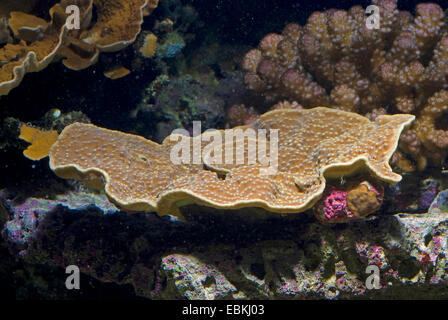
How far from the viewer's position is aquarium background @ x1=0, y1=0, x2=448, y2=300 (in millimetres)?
2629

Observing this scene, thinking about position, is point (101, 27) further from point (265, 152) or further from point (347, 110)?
point (347, 110)

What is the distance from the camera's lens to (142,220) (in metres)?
3.23

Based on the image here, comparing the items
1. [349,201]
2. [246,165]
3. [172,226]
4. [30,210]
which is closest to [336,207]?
[349,201]

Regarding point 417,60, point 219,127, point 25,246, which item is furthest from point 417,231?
point 25,246

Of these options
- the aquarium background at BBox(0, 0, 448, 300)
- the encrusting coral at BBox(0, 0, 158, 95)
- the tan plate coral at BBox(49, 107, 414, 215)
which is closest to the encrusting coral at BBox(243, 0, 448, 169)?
the aquarium background at BBox(0, 0, 448, 300)

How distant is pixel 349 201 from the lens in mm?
2412

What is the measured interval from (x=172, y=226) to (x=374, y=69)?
2.50 metres

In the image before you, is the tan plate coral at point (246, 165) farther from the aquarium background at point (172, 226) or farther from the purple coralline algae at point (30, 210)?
the purple coralline algae at point (30, 210)

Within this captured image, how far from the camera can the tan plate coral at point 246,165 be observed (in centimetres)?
230

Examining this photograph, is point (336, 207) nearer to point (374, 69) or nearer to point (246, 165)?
point (246, 165)

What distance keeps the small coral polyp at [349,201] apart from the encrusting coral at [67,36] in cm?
261

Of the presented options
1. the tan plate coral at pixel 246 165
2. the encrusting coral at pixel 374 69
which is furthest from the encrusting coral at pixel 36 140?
the encrusting coral at pixel 374 69

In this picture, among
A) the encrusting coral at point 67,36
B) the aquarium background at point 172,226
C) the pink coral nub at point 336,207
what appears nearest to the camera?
the pink coral nub at point 336,207

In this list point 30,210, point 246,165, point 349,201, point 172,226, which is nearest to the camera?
point 349,201
